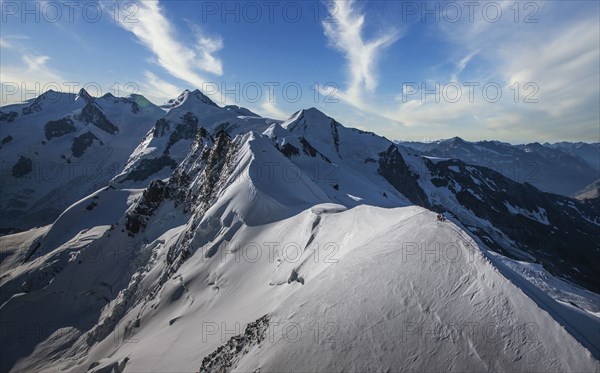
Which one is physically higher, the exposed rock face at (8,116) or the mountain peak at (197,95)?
the mountain peak at (197,95)

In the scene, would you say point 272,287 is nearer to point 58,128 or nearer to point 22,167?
point 22,167

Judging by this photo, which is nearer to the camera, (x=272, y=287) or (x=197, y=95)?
(x=272, y=287)

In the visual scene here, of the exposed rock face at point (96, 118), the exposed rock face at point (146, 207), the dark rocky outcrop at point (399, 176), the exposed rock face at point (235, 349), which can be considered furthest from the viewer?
the exposed rock face at point (96, 118)

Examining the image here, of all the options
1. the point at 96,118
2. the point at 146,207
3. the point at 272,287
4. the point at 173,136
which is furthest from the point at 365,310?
the point at 96,118

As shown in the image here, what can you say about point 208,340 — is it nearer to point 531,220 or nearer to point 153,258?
point 153,258

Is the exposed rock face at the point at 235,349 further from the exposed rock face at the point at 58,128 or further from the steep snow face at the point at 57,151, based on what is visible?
the exposed rock face at the point at 58,128

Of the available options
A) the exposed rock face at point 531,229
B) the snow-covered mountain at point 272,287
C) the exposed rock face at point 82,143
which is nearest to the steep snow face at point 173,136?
the snow-covered mountain at point 272,287

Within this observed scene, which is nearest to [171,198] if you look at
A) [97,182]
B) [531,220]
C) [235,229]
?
[235,229]
